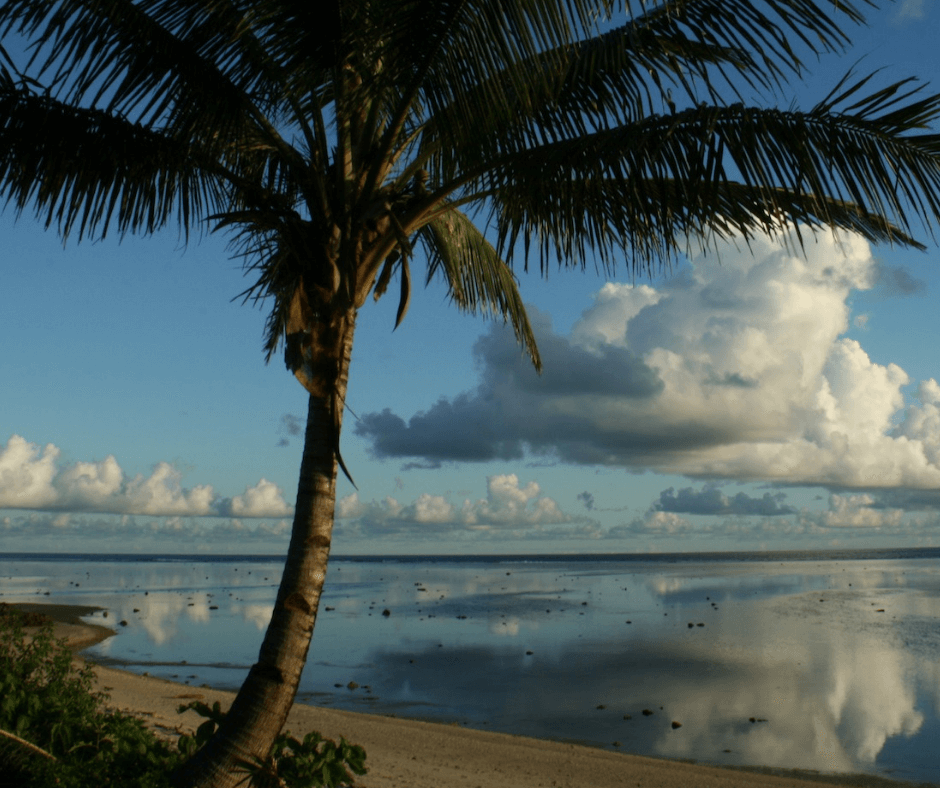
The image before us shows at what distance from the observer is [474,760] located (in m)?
8.65

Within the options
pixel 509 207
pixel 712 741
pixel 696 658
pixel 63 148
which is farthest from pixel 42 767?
pixel 696 658

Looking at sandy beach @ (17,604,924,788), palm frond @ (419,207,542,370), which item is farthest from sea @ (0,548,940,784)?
palm frond @ (419,207,542,370)

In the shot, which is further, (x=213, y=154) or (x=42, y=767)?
(x=213, y=154)

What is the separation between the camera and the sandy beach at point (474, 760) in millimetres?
7754

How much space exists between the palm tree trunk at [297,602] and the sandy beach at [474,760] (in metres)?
2.33

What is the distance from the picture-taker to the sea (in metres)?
10.9

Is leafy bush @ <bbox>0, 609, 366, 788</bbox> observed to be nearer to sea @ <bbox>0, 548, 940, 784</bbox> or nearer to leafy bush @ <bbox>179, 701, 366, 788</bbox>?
leafy bush @ <bbox>179, 701, 366, 788</bbox>

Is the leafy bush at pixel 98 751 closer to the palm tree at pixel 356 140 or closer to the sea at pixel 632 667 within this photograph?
the palm tree at pixel 356 140

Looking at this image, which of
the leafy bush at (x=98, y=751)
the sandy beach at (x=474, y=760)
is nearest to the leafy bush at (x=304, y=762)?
the leafy bush at (x=98, y=751)

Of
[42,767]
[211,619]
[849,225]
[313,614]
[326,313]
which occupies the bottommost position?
[211,619]

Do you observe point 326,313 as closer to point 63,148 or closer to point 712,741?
point 63,148

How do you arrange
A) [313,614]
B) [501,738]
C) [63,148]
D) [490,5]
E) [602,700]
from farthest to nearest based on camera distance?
[602,700]
[501,738]
[63,148]
[313,614]
[490,5]

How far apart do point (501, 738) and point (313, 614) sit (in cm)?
603

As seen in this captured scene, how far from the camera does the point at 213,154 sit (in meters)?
5.64
